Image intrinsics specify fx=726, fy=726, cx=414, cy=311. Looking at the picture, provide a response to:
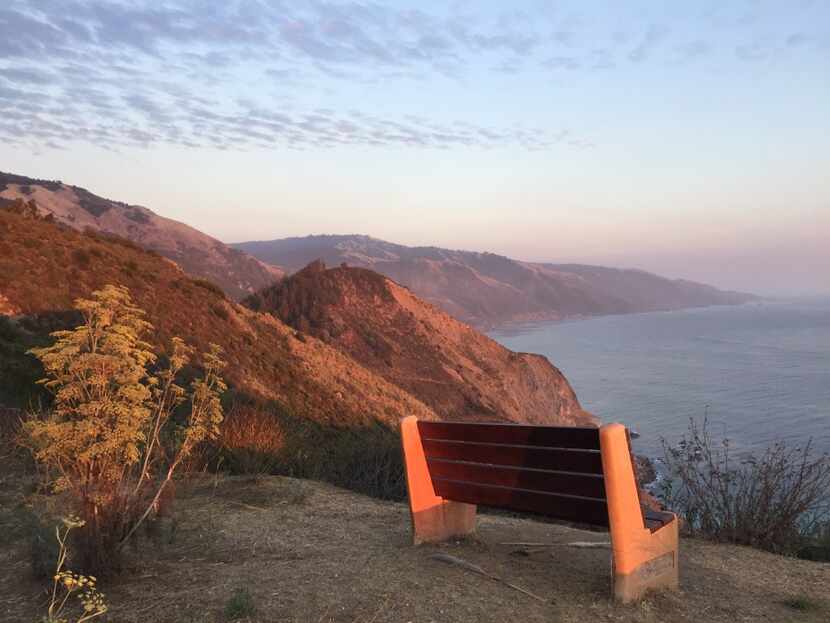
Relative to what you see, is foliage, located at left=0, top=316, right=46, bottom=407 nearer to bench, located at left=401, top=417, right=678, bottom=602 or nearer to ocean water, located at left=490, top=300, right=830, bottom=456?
bench, located at left=401, top=417, right=678, bottom=602

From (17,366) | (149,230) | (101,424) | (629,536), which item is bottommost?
(17,366)

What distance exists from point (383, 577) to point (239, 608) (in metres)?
1.07

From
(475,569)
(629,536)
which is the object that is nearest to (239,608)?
(475,569)

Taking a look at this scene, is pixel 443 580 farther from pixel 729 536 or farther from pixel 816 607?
pixel 729 536

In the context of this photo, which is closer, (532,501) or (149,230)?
(532,501)

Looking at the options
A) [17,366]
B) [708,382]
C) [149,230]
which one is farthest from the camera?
[149,230]

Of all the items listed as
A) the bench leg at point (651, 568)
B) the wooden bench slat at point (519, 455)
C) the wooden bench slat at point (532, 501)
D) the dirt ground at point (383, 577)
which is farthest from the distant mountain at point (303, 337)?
the bench leg at point (651, 568)

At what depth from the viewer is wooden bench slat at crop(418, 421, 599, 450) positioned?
442cm

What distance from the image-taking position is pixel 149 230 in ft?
Answer: 364

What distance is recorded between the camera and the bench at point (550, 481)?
4340 mm

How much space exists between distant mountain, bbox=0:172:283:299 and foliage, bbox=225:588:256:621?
85911 millimetres

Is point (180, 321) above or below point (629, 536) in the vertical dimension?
below

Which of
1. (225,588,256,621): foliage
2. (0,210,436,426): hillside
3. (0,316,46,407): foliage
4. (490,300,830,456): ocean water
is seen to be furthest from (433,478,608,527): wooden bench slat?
(490,300,830,456): ocean water

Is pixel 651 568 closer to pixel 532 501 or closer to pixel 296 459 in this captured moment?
pixel 532 501
